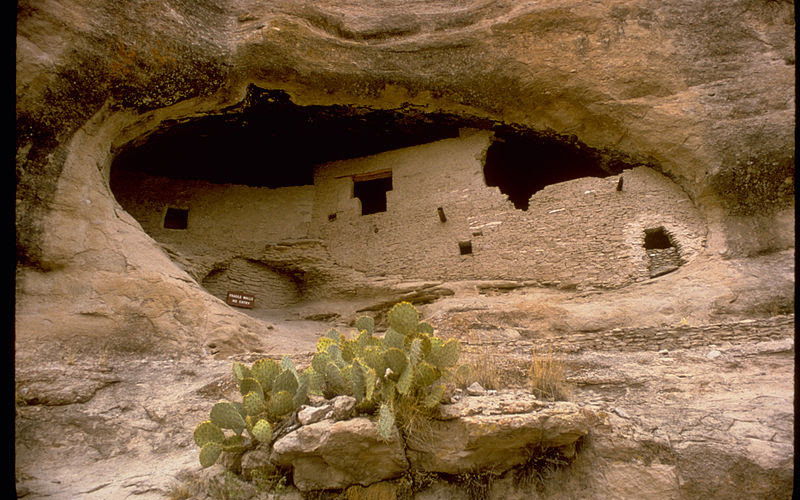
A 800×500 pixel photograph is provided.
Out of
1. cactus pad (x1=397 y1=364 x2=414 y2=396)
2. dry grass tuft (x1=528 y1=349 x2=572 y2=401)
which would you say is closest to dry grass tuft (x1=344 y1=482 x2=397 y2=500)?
cactus pad (x1=397 y1=364 x2=414 y2=396)

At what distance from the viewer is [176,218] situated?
11.1 m

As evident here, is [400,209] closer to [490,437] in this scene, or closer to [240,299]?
[240,299]

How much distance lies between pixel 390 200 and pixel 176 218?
15.4 ft

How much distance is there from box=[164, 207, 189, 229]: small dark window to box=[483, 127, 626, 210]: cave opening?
6439 mm

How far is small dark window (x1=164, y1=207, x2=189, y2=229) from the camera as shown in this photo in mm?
10930

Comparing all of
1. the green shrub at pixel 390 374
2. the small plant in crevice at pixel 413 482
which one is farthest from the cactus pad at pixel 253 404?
the small plant in crevice at pixel 413 482

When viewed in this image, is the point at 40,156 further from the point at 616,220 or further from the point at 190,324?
the point at 616,220

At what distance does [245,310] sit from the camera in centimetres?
966

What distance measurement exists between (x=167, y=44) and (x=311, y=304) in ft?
15.9

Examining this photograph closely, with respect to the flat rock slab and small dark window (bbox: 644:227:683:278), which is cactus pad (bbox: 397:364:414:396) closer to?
the flat rock slab

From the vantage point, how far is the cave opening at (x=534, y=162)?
9.38 m

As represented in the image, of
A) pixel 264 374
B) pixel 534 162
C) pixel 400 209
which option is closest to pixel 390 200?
pixel 400 209

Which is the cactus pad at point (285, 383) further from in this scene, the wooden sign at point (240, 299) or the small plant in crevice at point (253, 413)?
the wooden sign at point (240, 299)
